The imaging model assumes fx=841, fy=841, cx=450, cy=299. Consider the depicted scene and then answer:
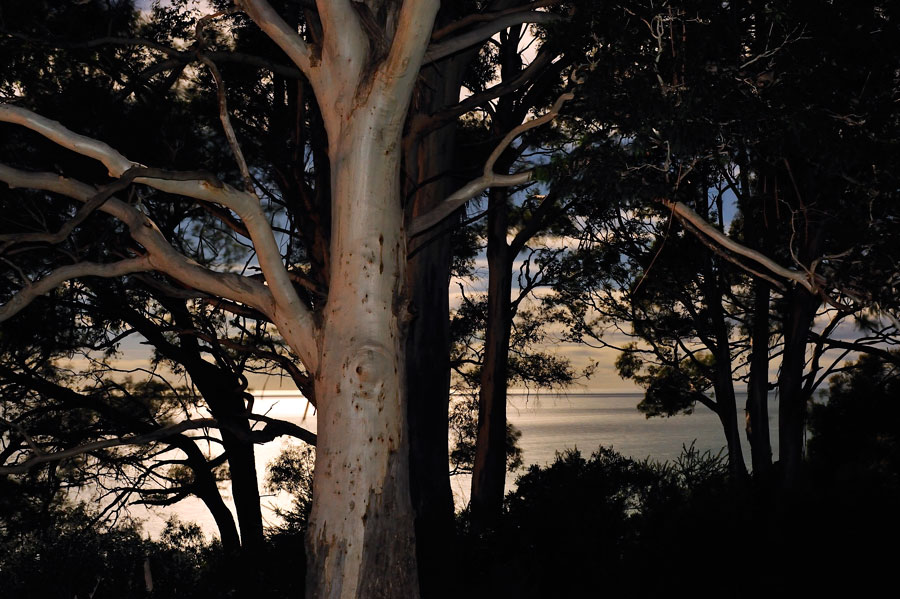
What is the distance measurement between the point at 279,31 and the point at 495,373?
836cm

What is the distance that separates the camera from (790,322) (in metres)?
12.8

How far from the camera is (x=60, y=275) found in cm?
753

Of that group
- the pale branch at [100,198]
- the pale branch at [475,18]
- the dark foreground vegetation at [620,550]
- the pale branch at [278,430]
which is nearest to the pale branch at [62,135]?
the pale branch at [100,198]

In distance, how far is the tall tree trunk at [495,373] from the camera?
47.6 feet

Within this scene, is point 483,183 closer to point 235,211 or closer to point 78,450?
point 235,211

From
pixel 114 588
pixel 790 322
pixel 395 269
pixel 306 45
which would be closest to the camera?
pixel 395 269

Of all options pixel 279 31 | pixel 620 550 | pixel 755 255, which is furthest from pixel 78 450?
pixel 755 255

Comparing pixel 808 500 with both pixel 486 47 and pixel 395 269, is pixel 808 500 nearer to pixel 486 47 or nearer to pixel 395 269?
pixel 395 269

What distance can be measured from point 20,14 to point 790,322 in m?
11.8

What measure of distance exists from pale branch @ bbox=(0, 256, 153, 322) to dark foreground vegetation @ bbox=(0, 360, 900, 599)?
9.71 ft

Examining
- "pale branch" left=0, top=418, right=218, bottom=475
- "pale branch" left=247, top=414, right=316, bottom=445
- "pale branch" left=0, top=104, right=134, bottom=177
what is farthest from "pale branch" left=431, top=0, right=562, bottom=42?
"pale branch" left=247, top=414, right=316, bottom=445

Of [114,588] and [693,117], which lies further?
[114,588]

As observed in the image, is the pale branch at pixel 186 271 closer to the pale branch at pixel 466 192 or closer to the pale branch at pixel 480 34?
the pale branch at pixel 466 192

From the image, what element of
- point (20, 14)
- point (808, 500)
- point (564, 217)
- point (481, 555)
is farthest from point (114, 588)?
point (564, 217)
